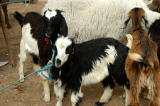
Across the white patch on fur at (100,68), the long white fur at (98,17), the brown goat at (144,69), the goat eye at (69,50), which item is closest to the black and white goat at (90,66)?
the white patch on fur at (100,68)

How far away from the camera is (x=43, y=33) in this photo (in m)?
4.02

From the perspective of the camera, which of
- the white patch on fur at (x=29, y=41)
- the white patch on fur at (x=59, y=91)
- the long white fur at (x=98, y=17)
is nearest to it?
the white patch on fur at (x=59, y=91)

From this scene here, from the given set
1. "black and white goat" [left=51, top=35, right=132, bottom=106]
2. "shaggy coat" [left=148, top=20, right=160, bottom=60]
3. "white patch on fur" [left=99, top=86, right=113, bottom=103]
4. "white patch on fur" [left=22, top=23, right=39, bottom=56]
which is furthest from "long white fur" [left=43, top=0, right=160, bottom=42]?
"white patch on fur" [left=99, top=86, right=113, bottom=103]

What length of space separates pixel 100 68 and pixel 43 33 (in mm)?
1309

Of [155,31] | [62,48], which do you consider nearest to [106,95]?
[62,48]

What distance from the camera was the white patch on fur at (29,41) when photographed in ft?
13.6

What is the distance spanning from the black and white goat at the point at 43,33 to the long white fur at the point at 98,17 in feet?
2.75

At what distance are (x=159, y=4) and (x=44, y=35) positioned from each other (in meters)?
3.26

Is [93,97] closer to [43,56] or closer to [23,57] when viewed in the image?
[43,56]

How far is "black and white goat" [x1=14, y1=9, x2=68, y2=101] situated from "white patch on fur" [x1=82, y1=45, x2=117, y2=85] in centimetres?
80

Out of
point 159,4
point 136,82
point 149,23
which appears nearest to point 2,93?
point 136,82

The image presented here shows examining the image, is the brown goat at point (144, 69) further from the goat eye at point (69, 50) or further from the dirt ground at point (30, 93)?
the dirt ground at point (30, 93)

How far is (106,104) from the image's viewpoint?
393 centimetres

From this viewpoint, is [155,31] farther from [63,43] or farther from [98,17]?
[63,43]
